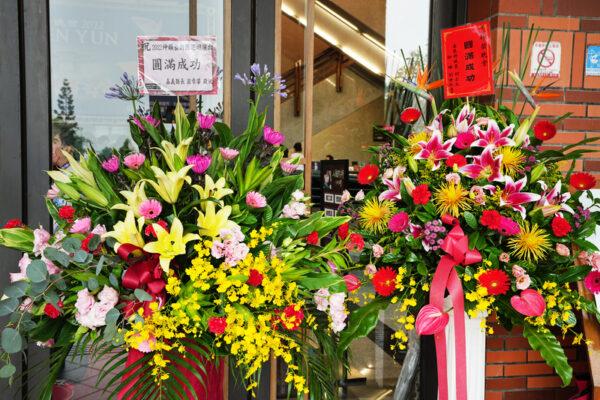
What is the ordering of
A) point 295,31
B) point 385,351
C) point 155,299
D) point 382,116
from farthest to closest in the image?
1. point 382,116
2. point 385,351
3. point 295,31
4. point 155,299

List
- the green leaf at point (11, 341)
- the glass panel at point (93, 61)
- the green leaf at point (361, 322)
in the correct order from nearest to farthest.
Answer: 1. the green leaf at point (11, 341)
2. the green leaf at point (361, 322)
3. the glass panel at point (93, 61)

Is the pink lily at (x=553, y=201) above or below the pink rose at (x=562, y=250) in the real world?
above

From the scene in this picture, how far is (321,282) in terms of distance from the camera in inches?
56.3

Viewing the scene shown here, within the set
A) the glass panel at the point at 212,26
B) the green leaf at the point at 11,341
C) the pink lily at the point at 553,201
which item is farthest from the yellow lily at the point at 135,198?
the pink lily at the point at 553,201

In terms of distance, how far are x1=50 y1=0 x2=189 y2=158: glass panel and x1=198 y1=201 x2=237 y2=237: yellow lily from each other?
2.83 feet

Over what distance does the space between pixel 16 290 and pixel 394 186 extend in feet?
3.64

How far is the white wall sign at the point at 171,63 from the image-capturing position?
2043 millimetres

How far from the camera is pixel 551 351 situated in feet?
5.37

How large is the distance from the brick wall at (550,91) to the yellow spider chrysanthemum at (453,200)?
77 cm

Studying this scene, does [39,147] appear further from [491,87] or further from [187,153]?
[491,87]

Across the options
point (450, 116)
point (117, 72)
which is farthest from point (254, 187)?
point (117, 72)

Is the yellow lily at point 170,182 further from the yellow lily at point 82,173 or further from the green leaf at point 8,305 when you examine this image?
the green leaf at point 8,305

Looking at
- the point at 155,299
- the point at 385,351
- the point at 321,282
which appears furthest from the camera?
the point at 385,351

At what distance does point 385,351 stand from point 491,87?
1393 millimetres
